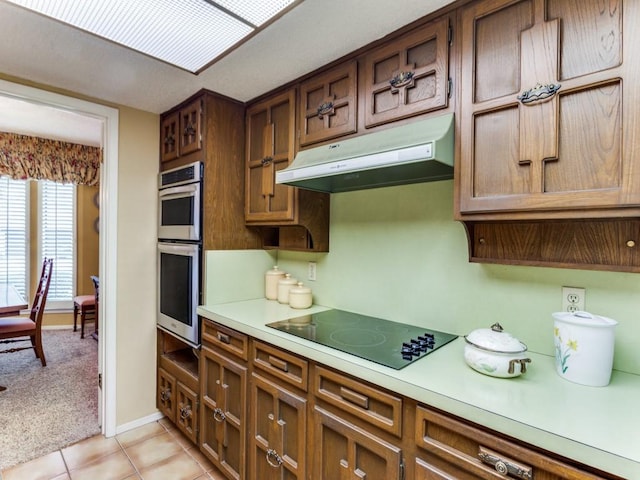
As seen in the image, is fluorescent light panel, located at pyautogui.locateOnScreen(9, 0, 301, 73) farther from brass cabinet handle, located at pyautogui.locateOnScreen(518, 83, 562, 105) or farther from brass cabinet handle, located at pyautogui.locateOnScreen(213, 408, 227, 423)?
brass cabinet handle, located at pyautogui.locateOnScreen(213, 408, 227, 423)

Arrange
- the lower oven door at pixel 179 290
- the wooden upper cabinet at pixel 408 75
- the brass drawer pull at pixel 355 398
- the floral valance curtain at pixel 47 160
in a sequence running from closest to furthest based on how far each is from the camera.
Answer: the brass drawer pull at pixel 355 398 → the wooden upper cabinet at pixel 408 75 → the lower oven door at pixel 179 290 → the floral valance curtain at pixel 47 160

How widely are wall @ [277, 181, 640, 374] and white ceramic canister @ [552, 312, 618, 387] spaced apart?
0.60ft

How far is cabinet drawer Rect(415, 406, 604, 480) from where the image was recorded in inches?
31.2

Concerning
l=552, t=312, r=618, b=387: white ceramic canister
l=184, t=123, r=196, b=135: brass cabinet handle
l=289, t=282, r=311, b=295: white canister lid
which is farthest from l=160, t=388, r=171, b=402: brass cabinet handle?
l=552, t=312, r=618, b=387: white ceramic canister

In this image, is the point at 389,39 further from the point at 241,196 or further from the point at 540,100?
the point at 241,196

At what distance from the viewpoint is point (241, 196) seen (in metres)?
2.21

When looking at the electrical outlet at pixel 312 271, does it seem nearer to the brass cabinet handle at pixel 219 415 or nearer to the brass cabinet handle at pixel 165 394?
the brass cabinet handle at pixel 219 415

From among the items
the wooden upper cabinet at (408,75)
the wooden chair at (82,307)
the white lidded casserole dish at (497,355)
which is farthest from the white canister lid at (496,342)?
the wooden chair at (82,307)

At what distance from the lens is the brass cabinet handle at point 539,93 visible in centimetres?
104

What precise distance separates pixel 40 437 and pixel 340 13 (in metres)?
3.06

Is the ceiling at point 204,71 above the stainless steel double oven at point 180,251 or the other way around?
above

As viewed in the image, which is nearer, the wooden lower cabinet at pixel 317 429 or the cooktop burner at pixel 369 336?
the wooden lower cabinet at pixel 317 429

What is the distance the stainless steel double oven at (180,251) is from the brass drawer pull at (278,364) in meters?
0.71

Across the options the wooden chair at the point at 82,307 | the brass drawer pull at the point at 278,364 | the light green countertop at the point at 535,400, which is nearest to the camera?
the light green countertop at the point at 535,400
